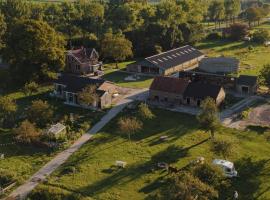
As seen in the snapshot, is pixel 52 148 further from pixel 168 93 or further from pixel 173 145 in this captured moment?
pixel 168 93

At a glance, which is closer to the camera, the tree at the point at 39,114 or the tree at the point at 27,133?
the tree at the point at 27,133

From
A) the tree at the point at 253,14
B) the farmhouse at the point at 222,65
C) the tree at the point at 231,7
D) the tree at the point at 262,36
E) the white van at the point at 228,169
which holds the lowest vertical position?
the white van at the point at 228,169

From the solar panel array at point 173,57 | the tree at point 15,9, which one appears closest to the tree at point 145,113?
the solar panel array at point 173,57

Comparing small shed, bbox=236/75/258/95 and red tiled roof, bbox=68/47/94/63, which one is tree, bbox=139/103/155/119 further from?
red tiled roof, bbox=68/47/94/63

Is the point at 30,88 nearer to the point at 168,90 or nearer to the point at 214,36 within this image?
the point at 168,90

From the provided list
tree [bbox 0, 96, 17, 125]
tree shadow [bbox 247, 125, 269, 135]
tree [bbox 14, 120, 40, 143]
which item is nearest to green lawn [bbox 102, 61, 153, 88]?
tree [bbox 0, 96, 17, 125]

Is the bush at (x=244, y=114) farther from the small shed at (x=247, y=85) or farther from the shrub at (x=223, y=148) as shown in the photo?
the shrub at (x=223, y=148)

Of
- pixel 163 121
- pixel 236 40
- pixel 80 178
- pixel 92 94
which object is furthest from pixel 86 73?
pixel 236 40
